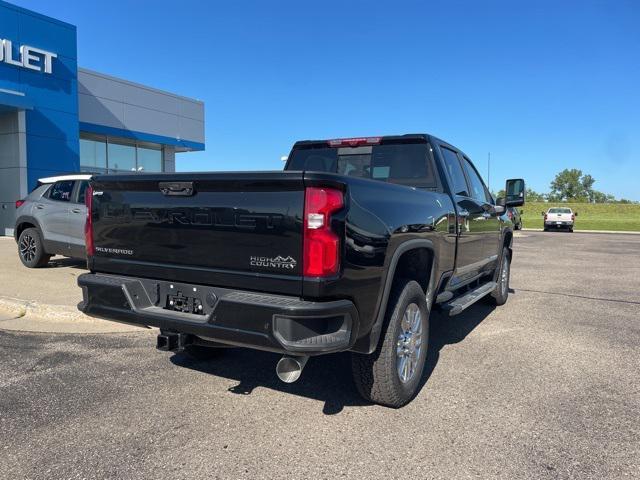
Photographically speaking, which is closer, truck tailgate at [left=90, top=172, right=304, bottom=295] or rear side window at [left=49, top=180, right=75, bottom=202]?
truck tailgate at [left=90, top=172, right=304, bottom=295]

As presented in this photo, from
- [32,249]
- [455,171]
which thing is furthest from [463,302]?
[32,249]

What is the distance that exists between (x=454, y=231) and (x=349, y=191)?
203 centimetres

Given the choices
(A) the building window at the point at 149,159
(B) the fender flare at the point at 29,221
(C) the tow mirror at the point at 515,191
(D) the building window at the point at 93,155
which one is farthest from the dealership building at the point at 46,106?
(C) the tow mirror at the point at 515,191

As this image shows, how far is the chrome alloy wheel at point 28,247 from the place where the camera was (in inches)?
357

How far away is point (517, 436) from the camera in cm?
318

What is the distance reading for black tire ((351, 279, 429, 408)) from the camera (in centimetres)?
333

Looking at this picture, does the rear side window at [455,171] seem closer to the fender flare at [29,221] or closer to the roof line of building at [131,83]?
the fender flare at [29,221]

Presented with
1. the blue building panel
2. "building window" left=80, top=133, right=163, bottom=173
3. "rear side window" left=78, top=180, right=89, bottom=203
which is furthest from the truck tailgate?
"building window" left=80, top=133, right=163, bottom=173

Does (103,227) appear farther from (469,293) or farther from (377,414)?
(469,293)

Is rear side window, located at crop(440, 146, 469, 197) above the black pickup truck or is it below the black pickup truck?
above

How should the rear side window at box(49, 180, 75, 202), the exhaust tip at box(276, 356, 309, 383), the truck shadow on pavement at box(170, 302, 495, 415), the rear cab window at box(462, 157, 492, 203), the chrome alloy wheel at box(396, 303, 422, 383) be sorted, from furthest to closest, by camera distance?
the rear side window at box(49, 180, 75, 202) → the rear cab window at box(462, 157, 492, 203) → the truck shadow on pavement at box(170, 302, 495, 415) → the chrome alloy wheel at box(396, 303, 422, 383) → the exhaust tip at box(276, 356, 309, 383)

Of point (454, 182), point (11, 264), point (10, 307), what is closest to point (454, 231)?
point (454, 182)

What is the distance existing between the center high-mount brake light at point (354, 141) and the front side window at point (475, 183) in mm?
1311

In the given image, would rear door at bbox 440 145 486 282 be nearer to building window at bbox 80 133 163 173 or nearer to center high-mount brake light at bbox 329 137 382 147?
center high-mount brake light at bbox 329 137 382 147
